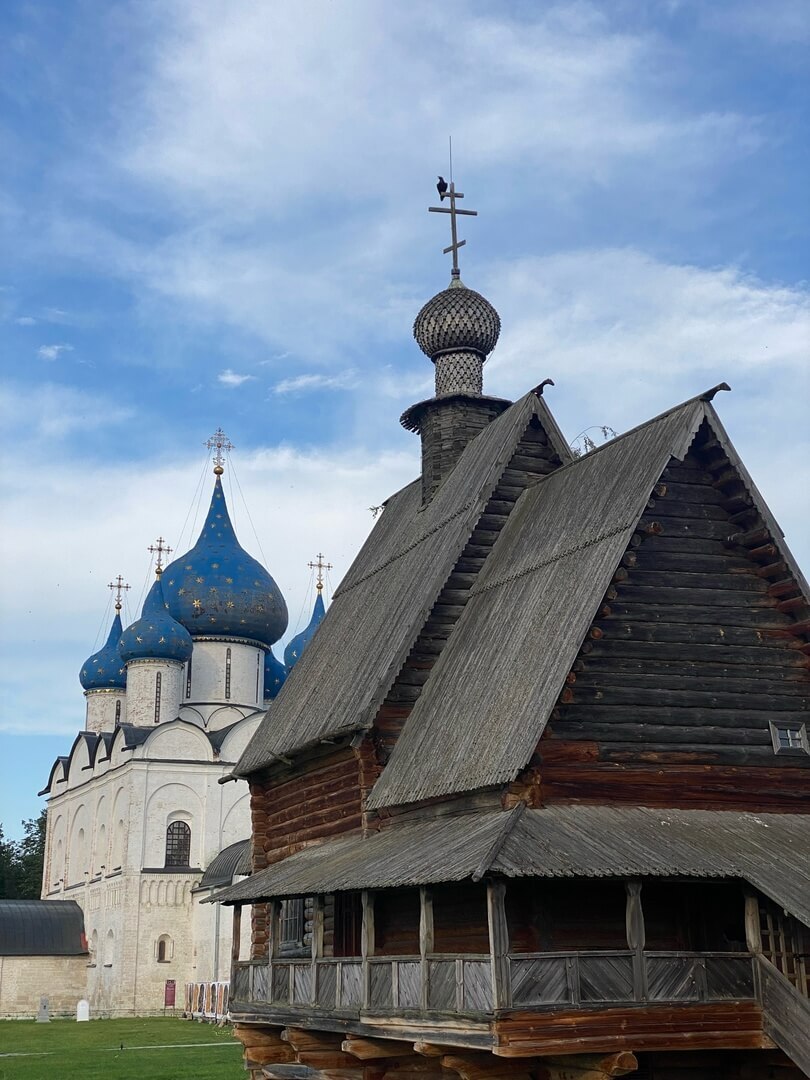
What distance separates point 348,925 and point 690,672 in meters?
6.03

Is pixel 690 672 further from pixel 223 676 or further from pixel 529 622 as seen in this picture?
pixel 223 676

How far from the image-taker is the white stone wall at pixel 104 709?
5594 cm

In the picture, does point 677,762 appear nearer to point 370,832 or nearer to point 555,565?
point 555,565

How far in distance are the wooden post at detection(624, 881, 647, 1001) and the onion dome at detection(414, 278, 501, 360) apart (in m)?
13.4

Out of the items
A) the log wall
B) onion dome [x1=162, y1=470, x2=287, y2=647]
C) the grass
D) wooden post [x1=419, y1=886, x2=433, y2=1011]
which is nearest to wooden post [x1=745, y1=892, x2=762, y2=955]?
the log wall

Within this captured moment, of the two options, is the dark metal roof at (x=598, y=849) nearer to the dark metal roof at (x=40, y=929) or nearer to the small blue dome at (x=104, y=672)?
the dark metal roof at (x=40, y=929)

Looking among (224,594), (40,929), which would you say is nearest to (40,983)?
(40,929)

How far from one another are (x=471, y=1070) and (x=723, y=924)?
3.01 metres

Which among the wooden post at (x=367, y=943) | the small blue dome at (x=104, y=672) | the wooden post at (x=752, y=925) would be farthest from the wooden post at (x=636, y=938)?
the small blue dome at (x=104, y=672)

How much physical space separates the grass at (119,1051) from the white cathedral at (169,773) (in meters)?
3.90

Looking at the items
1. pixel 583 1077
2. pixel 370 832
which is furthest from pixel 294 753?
pixel 583 1077

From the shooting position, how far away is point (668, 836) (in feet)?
42.9

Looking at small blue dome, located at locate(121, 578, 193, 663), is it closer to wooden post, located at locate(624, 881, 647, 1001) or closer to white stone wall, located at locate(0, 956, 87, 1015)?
white stone wall, located at locate(0, 956, 87, 1015)

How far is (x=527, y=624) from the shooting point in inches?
604
